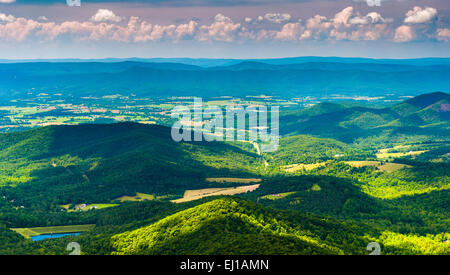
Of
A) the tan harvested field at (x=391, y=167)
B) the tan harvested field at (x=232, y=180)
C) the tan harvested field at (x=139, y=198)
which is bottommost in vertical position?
the tan harvested field at (x=139, y=198)

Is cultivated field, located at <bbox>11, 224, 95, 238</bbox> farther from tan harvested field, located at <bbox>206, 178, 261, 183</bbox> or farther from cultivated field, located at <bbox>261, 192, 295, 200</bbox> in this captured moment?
tan harvested field, located at <bbox>206, 178, 261, 183</bbox>

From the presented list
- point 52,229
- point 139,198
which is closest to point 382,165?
point 139,198

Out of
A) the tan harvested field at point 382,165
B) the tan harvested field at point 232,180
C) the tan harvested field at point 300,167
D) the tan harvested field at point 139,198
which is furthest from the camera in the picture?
the tan harvested field at point 300,167

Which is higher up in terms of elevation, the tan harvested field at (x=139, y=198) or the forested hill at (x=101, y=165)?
the forested hill at (x=101, y=165)

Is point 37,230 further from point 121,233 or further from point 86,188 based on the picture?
point 86,188

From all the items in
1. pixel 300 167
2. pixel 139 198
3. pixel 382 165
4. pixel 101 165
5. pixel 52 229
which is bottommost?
pixel 300 167

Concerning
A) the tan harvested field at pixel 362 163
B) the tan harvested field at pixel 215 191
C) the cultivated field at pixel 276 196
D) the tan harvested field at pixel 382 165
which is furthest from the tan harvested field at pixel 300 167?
the cultivated field at pixel 276 196

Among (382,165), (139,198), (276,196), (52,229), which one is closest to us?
(52,229)

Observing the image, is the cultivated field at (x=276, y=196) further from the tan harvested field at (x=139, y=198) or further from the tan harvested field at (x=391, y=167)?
the tan harvested field at (x=391, y=167)

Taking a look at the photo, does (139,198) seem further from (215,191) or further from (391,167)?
(391,167)

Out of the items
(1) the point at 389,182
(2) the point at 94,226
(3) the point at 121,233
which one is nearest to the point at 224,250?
(3) the point at 121,233

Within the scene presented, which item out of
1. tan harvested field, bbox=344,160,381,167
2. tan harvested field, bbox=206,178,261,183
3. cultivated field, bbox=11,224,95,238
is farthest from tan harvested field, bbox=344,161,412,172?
cultivated field, bbox=11,224,95,238

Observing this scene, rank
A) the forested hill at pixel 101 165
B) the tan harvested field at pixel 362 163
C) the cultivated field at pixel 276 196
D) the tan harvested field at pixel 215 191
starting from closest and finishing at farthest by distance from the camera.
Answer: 1. the cultivated field at pixel 276 196
2. the tan harvested field at pixel 215 191
3. the forested hill at pixel 101 165
4. the tan harvested field at pixel 362 163

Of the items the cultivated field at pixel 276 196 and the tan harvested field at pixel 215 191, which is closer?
the cultivated field at pixel 276 196
